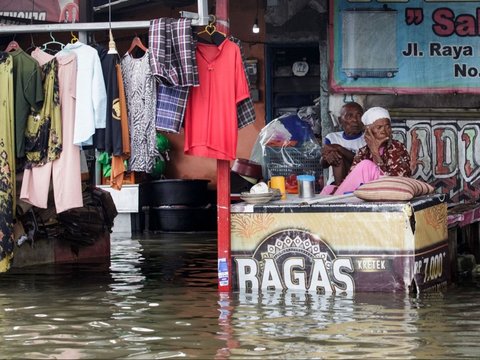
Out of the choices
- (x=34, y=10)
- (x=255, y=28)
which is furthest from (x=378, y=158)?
(x=255, y=28)

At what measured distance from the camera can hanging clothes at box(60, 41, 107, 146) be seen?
9.55 meters

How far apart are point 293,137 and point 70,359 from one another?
7.12 m

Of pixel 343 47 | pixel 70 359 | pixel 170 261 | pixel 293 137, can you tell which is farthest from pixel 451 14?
pixel 70 359

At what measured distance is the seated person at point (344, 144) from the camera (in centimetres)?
1168

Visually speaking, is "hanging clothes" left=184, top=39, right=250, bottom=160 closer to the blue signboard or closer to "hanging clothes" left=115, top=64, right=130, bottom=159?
"hanging clothes" left=115, top=64, right=130, bottom=159

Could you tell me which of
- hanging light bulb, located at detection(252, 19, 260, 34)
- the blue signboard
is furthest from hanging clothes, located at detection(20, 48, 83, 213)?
hanging light bulb, located at detection(252, 19, 260, 34)

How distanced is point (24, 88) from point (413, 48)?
551 cm

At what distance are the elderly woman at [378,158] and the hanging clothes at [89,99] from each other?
2428 millimetres

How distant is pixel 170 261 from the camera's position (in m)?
12.9

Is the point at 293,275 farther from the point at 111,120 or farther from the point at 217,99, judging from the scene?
the point at 111,120

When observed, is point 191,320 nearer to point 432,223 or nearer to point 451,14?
point 432,223

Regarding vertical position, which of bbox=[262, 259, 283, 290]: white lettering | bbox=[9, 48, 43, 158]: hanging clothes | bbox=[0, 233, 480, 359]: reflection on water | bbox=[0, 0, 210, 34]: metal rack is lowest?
bbox=[0, 233, 480, 359]: reflection on water

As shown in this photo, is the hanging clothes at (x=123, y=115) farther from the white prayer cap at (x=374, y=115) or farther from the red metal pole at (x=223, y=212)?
the white prayer cap at (x=374, y=115)

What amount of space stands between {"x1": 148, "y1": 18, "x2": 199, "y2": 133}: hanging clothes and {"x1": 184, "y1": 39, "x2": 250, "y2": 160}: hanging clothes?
6.4 inches
